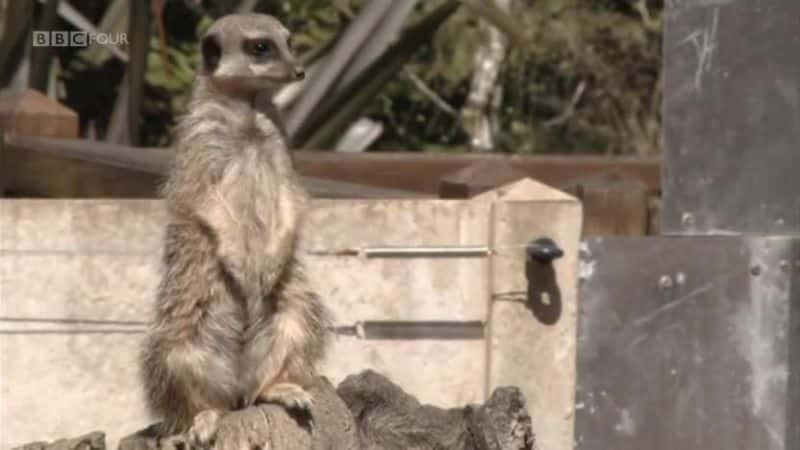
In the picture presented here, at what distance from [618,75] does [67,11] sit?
5496 mm

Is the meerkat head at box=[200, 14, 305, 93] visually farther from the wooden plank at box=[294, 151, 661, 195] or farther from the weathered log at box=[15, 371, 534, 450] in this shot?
the wooden plank at box=[294, 151, 661, 195]

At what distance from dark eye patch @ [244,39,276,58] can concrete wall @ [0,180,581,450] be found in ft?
3.73

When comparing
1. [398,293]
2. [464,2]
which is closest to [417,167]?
[464,2]

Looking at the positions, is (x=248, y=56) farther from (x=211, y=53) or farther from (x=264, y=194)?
(x=264, y=194)

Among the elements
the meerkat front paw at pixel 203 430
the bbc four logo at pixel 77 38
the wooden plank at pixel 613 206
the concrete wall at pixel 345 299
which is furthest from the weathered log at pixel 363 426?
the bbc four logo at pixel 77 38

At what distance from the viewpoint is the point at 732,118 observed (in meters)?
5.91

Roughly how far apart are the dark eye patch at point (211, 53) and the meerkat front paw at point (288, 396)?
846 millimetres

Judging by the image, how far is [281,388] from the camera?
15.5 ft

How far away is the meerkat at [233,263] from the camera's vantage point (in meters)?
4.83

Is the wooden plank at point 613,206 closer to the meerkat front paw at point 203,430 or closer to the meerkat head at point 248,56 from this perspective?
the meerkat head at point 248,56

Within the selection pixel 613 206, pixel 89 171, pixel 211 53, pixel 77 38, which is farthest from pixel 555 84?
pixel 211 53

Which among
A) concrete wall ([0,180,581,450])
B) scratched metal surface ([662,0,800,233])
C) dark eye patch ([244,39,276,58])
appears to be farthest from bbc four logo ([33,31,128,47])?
dark eye patch ([244,39,276,58])

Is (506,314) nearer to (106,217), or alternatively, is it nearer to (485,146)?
(106,217)

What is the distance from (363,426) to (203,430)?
0.37 meters
